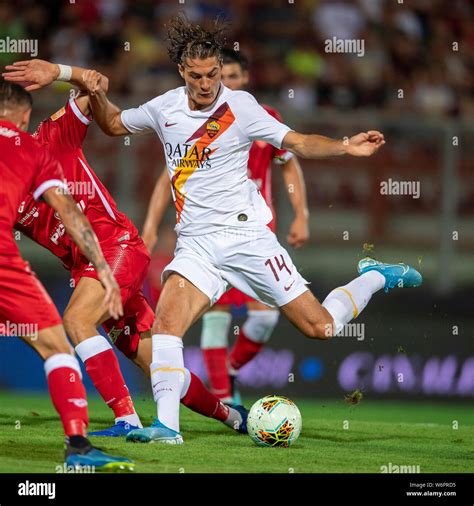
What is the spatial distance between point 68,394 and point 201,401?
1.99m

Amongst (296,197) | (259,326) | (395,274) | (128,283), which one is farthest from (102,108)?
(259,326)

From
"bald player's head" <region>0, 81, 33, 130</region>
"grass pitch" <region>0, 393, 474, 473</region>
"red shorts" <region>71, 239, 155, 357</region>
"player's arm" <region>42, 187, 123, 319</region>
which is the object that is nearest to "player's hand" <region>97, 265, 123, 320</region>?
"player's arm" <region>42, 187, 123, 319</region>

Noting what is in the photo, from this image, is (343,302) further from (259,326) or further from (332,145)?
(259,326)

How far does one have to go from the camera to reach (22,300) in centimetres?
589

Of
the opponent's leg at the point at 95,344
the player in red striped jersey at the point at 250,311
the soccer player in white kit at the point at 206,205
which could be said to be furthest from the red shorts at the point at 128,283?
the player in red striped jersey at the point at 250,311

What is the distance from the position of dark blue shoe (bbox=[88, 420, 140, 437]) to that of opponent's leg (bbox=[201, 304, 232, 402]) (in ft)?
6.23

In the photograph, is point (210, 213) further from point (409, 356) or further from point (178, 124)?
point (409, 356)

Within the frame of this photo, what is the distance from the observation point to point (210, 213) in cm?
750

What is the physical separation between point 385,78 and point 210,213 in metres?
9.10

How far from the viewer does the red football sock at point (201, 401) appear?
302 inches

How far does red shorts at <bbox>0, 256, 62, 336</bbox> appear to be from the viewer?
5887mm

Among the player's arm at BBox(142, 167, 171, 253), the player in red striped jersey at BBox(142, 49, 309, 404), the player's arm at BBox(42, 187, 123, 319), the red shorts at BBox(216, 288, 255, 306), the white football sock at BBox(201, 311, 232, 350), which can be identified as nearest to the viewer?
the player's arm at BBox(42, 187, 123, 319)

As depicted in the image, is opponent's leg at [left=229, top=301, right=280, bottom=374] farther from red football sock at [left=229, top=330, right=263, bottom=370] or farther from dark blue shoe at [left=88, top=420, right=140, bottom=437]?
dark blue shoe at [left=88, top=420, right=140, bottom=437]
